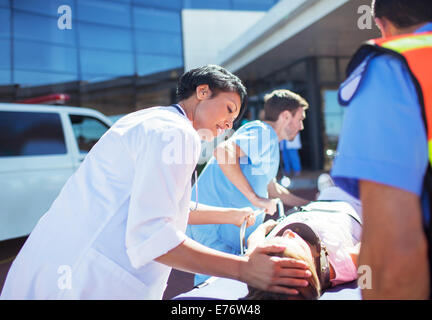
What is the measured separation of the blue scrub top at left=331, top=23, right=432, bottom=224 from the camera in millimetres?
763

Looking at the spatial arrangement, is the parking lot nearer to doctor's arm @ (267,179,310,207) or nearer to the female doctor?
doctor's arm @ (267,179,310,207)

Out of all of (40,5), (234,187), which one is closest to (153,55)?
(40,5)

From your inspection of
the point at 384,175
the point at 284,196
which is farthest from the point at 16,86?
the point at 384,175

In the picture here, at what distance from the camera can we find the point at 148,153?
108 centimetres

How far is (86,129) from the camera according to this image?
17.9ft

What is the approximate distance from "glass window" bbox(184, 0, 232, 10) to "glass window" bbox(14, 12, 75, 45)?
5.08 m

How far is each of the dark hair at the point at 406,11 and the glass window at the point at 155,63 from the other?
14.8 meters

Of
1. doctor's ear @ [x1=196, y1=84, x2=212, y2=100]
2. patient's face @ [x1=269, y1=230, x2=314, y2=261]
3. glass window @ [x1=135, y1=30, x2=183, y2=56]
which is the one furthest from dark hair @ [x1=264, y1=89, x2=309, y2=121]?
glass window @ [x1=135, y1=30, x2=183, y2=56]

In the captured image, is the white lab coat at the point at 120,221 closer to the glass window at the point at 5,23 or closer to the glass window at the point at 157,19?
the glass window at the point at 5,23

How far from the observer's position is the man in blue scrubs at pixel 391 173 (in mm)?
757

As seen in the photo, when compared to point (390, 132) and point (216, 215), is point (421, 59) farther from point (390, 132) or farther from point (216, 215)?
point (216, 215)

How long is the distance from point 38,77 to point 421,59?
50.0 feet

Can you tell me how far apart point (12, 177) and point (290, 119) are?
3568 mm

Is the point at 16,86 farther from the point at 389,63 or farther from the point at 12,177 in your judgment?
the point at 389,63
